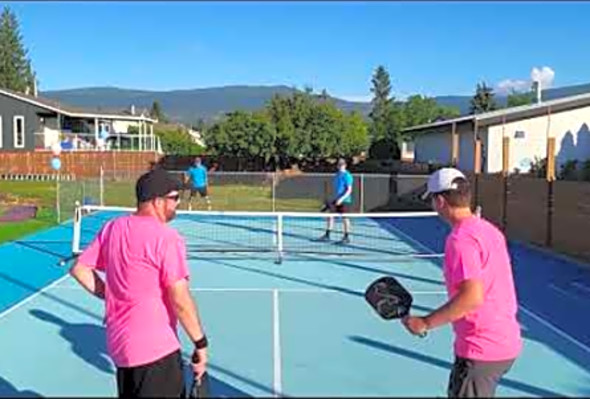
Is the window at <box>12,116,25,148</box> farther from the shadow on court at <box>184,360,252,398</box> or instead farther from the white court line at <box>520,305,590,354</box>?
the shadow on court at <box>184,360,252,398</box>

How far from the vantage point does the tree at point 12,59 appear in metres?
92.4

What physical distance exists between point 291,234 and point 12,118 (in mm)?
34354

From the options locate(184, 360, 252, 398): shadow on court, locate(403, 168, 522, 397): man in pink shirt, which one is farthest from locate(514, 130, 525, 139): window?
locate(403, 168, 522, 397): man in pink shirt

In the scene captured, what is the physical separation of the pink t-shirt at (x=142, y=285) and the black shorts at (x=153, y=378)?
0.12 ft

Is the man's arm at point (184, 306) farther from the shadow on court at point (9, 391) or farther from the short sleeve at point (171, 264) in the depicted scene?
the shadow on court at point (9, 391)

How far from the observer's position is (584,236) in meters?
16.9

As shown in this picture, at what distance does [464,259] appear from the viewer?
12.5ft

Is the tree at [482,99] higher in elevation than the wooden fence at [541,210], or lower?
higher

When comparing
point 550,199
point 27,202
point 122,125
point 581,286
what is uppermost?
point 122,125

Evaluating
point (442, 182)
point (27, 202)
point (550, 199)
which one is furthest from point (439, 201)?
point (27, 202)

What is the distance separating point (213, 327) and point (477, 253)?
6489 millimetres

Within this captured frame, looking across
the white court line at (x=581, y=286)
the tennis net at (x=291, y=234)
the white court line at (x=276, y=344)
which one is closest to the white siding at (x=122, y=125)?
the tennis net at (x=291, y=234)

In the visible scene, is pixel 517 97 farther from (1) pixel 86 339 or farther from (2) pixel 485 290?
(2) pixel 485 290

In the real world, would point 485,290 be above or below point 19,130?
below
